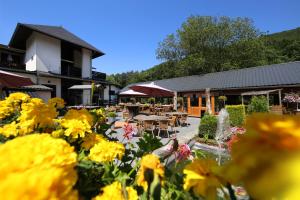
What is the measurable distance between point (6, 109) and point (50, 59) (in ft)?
71.9

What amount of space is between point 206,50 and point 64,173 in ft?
147

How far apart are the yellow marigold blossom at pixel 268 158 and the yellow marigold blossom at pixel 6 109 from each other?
1984 mm

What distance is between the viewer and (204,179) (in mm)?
656

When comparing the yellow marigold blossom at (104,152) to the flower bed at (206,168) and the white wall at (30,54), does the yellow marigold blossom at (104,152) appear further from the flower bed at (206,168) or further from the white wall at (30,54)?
the white wall at (30,54)

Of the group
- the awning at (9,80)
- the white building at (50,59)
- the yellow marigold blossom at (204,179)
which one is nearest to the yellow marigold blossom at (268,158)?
the yellow marigold blossom at (204,179)

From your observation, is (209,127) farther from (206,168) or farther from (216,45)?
(216,45)

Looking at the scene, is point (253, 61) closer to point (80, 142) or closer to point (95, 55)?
point (95, 55)

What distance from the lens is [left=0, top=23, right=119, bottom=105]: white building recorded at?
67.2 ft

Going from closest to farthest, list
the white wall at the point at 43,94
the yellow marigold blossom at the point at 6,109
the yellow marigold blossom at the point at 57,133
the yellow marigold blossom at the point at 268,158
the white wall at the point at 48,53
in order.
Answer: the yellow marigold blossom at the point at 268,158, the yellow marigold blossom at the point at 57,133, the yellow marigold blossom at the point at 6,109, the white wall at the point at 43,94, the white wall at the point at 48,53

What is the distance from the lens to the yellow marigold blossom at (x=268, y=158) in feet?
1.17

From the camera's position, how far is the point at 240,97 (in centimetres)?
2225

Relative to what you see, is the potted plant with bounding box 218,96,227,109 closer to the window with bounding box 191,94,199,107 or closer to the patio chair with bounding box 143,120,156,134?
the window with bounding box 191,94,199,107

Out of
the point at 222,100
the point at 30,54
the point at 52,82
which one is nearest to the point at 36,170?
the point at 52,82

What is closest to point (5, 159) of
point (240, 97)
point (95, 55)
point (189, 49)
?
point (240, 97)
